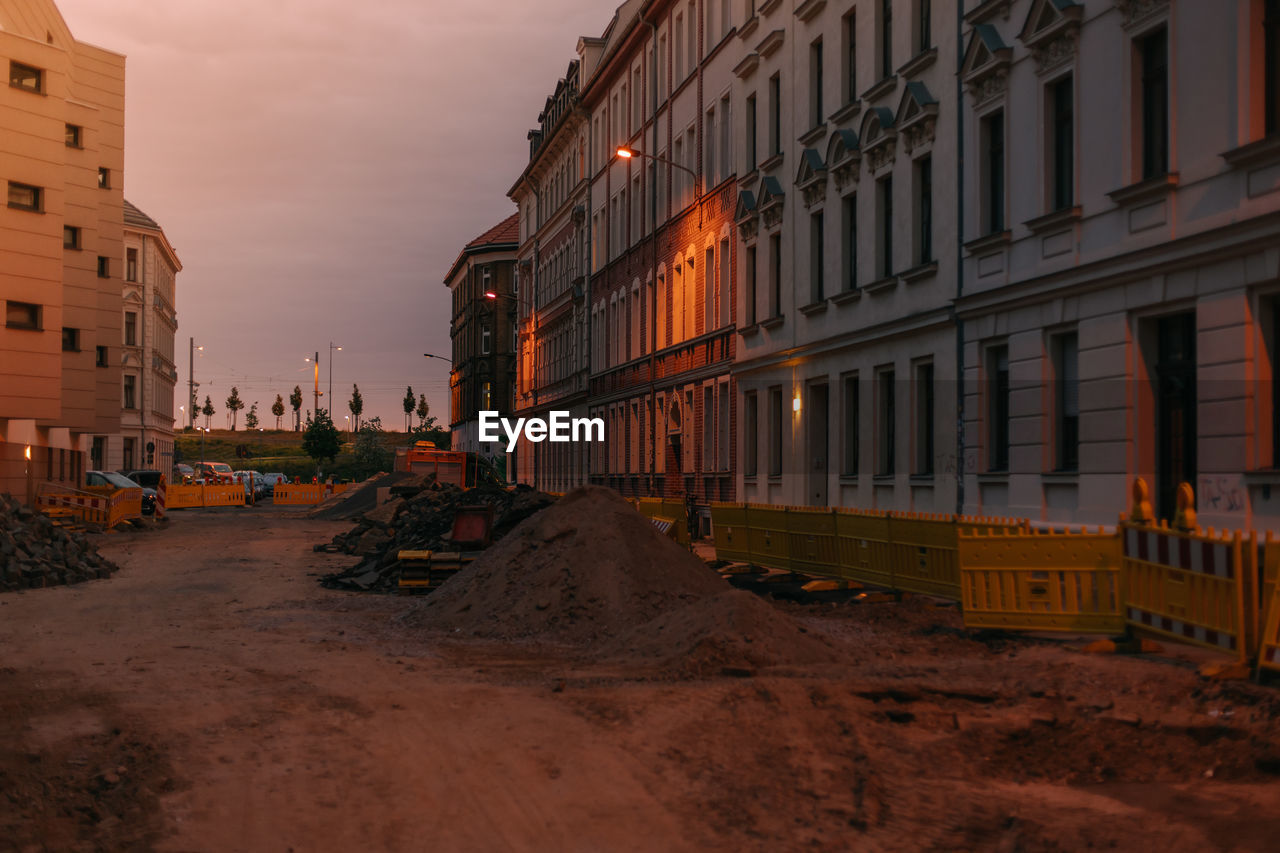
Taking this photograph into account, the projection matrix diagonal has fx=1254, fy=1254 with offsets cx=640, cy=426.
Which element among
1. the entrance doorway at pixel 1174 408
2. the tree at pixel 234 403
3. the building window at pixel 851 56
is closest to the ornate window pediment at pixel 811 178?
the building window at pixel 851 56

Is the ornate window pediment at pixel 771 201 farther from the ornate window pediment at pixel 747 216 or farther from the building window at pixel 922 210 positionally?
the building window at pixel 922 210

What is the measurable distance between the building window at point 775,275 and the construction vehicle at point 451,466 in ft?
85.7

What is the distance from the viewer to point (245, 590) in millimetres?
20812

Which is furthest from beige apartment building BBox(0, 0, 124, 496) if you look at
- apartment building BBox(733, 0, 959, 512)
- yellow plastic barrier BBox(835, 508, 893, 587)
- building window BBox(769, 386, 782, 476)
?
yellow plastic barrier BBox(835, 508, 893, 587)

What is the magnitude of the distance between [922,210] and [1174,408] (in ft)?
25.8

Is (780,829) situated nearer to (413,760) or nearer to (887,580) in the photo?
(413,760)

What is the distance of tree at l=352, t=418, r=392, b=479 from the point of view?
103 meters

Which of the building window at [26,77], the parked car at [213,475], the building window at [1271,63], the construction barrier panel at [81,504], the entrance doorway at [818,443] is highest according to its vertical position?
the building window at [26,77]

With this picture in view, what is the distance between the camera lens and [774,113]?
30.4 m

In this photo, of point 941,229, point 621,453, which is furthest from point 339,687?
point 621,453

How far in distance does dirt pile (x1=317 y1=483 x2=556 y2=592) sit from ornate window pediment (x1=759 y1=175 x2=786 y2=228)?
28.3 feet

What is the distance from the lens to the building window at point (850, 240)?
25.8 meters

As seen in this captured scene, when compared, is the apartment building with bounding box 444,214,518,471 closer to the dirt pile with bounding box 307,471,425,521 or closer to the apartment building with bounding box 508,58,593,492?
the apartment building with bounding box 508,58,593,492

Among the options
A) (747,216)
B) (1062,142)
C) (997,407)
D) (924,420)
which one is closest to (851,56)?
(747,216)
